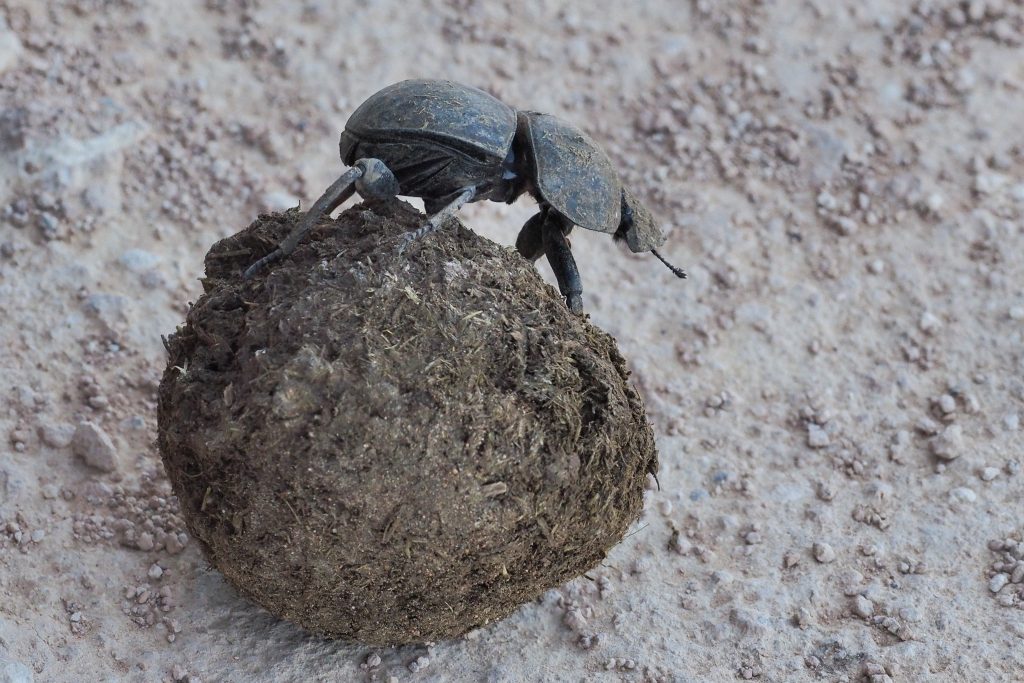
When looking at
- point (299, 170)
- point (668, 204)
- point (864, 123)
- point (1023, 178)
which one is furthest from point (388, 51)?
point (1023, 178)

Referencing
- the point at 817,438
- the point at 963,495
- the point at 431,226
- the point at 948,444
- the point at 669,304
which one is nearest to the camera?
the point at 431,226

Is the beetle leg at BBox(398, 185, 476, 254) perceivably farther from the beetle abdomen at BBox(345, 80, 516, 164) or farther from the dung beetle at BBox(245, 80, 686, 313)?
the beetle abdomen at BBox(345, 80, 516, 164)

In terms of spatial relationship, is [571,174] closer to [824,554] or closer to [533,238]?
[533,238]

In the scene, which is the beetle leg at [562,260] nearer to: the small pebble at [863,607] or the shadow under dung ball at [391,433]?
the shadow under dung ball at [391,433]


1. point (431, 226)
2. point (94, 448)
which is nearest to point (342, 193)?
point (431, 226)

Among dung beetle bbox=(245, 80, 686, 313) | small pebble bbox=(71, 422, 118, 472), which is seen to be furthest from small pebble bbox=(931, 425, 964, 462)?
small pebble bbox=(71, 422, 118, 472)

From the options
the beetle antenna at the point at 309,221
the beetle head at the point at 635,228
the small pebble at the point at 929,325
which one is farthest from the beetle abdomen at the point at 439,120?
the small pebble at the point at 929,325
